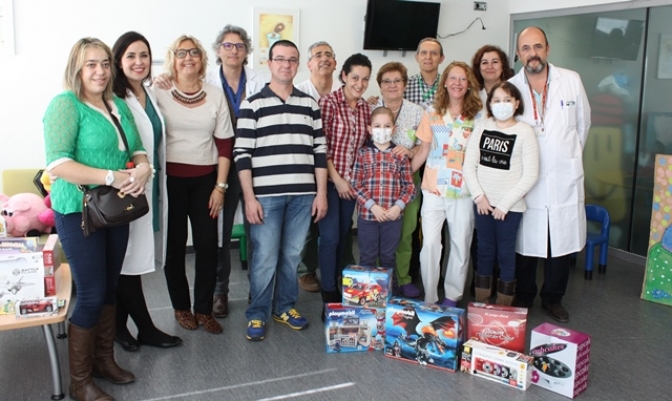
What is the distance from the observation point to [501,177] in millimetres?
3463

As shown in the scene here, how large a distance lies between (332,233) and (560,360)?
1.35 meters

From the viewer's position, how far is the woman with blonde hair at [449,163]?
11.6 ft

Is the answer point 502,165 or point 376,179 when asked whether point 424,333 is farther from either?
point 502,165

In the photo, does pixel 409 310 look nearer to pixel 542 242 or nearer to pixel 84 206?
pixel 542 242

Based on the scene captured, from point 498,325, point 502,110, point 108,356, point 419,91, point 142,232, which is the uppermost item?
point 419,91

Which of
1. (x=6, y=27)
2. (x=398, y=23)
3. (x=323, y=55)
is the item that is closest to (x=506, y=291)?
(x=323, y=55)

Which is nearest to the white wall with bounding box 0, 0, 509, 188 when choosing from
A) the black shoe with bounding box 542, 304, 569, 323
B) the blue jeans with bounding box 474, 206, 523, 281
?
the blue jeans with bounding box 474, 206, 523, 281

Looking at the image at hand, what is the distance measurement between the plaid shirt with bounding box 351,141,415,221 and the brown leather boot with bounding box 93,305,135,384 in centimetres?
141

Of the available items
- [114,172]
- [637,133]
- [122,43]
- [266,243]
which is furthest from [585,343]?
[637,133]

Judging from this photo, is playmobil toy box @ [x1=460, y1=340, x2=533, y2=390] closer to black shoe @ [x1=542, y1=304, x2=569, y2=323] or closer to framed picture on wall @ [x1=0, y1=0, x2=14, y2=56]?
black shoe @ [x1=542, y1=304, x2=569, y2=323]

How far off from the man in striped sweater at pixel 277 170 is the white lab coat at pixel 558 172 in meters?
1.18

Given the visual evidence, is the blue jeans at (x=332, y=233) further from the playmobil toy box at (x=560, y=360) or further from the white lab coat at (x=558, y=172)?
the playmobil toy box at (x=560, y=360)

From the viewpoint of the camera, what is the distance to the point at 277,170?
3.23m

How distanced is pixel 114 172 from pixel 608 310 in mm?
3020
